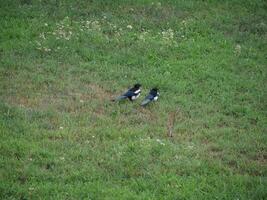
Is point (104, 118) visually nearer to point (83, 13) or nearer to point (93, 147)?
point (93, 147)

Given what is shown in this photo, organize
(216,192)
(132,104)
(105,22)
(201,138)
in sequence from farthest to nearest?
1. (105,22)
2. (132,104)
3. (201,138)
4. (216,192)

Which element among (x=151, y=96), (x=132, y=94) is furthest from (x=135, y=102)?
(x=151, y=96)

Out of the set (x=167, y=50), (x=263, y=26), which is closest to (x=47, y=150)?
(x=167, y=50)

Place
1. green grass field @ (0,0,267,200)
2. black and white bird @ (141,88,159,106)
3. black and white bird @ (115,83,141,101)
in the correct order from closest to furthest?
green grass field @ (0,0,267,200) < black and white bird @ (141,88,159,106) < black and white bird @ (115,83,141,101)

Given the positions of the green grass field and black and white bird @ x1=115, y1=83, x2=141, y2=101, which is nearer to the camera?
the green grass field

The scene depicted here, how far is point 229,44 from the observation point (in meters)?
17.1

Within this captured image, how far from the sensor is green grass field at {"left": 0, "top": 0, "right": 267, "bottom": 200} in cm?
958

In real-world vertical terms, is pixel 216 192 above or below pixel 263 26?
above

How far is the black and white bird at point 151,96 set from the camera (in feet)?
42.2

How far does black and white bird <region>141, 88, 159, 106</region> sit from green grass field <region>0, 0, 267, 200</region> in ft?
0.64

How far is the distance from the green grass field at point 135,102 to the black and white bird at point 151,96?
0.20m

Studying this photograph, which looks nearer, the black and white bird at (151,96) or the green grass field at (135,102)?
the green grass field at (135,102)

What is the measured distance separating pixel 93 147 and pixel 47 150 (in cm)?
87

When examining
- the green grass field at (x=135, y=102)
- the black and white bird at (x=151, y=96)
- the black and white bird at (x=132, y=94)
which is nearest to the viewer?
the green grass field at (x=135, y=102)
